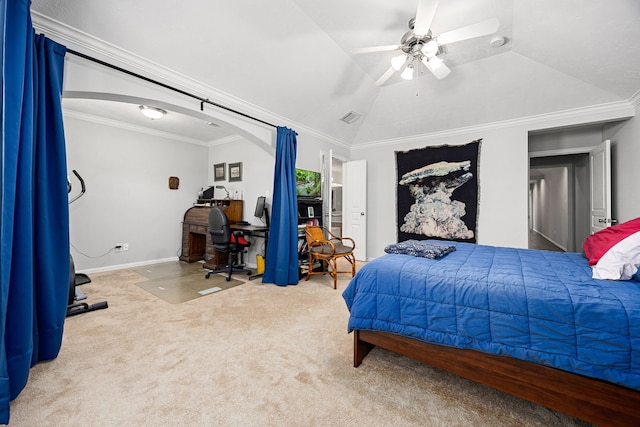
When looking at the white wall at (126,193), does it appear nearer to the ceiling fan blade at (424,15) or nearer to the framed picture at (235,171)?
the framed picture at (235,171)

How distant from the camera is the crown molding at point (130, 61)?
193cm

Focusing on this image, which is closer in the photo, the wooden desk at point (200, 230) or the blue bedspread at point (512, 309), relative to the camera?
the blue bedspread at point (512, 309)

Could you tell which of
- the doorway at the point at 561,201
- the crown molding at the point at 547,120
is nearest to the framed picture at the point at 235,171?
the crown molding at the point at 547,120

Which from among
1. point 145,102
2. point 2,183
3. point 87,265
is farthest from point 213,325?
point 87,265

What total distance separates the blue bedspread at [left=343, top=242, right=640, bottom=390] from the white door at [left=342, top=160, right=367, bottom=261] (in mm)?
3223

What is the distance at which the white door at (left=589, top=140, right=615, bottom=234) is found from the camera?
3.27 m

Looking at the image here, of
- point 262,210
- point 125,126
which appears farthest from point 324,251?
point 125,126

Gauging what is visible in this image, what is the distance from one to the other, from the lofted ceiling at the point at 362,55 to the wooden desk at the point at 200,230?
192 centimetres

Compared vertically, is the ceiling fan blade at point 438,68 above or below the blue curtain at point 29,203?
above

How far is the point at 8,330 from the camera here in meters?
1.50

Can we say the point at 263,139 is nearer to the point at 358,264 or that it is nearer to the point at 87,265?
the point at 358,264

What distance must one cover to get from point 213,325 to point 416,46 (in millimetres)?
3231

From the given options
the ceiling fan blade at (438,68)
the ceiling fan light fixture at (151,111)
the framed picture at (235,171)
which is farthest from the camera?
the framed picture at (235,171)

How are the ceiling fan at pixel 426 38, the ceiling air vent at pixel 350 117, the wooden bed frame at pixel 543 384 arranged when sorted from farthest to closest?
the ceiling air vent at pixel 350 117
the ceiling fan at pixel 426 38
the wooden bed frame at pixel 543 384
